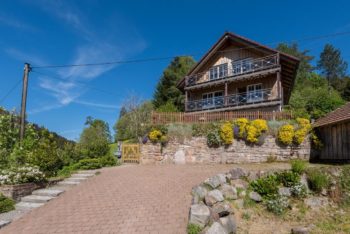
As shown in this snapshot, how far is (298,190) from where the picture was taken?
317 inches

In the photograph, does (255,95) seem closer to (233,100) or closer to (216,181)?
(233,100)

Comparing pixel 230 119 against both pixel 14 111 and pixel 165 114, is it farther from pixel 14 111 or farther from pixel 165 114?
pixel 14 111

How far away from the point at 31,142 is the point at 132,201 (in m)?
8.31

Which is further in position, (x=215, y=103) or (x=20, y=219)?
(x=215, y=103)

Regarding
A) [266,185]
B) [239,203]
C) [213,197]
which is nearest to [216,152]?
[266,185]

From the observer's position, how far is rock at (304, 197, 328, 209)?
25.4ft

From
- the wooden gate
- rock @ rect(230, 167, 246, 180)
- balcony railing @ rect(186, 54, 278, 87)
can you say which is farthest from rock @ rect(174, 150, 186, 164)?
balcony railing @ rect(186, 54, 278, 87)

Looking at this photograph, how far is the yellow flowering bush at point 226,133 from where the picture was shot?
1453cm

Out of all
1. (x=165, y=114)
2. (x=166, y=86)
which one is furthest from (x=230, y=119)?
(x=166, y=86)

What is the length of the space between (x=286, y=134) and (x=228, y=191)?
7456mm

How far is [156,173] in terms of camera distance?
1210 cm

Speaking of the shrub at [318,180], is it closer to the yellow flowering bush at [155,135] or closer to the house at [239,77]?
the yellow flowering bush at [155,135]

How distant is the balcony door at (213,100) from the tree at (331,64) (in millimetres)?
42894

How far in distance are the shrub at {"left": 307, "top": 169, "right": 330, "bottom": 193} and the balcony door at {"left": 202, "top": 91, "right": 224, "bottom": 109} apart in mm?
13573
